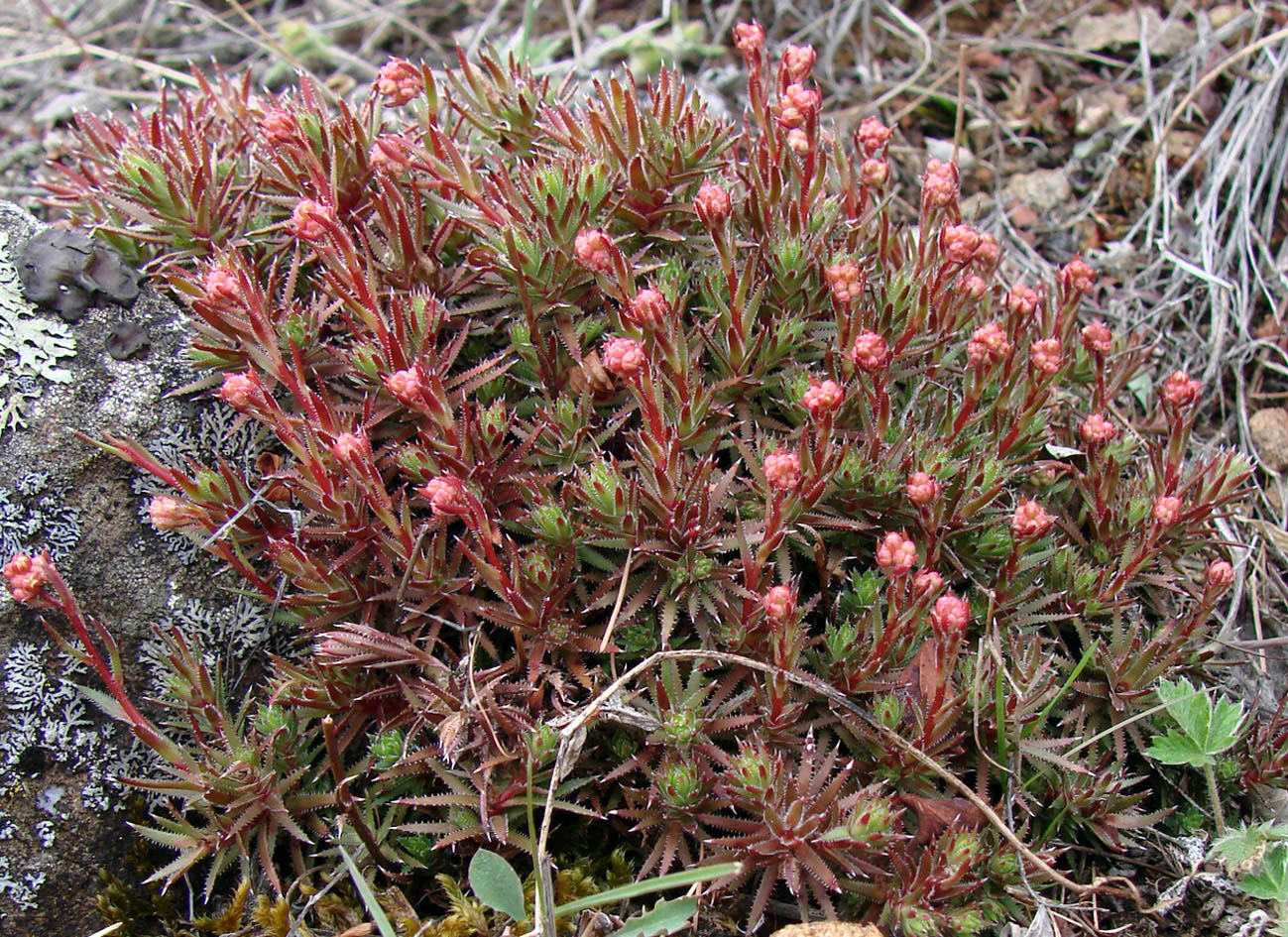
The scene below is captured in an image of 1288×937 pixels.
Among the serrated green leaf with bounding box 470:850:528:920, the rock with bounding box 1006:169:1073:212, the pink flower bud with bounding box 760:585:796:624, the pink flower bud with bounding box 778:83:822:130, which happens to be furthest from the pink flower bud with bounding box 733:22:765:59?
the serrated green leaf with bounding box 470:850:528:920

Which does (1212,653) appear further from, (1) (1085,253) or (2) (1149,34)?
(2) (1149,34)

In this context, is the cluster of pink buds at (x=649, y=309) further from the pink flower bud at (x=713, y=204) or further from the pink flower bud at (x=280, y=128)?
the pink flower bud at (x=280, y=128)

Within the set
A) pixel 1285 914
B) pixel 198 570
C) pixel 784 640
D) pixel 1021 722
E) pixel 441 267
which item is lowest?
pixel 1285 914

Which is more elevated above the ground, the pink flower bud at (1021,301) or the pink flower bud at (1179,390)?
the pink flower bud at (1021,301)

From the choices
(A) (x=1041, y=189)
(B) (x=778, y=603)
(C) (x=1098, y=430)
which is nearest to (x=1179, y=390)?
(C) (x=1098, y=430)

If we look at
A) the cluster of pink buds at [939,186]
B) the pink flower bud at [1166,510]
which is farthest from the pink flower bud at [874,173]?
the pink flower bud at [1166,510]

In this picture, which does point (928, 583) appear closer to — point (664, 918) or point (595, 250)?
point (664, 918)

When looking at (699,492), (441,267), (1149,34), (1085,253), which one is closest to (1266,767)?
(699,492)
